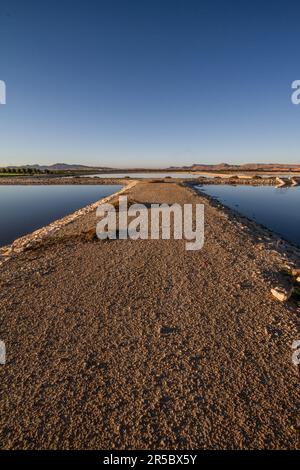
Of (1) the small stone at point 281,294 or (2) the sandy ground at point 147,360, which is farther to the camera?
(1) the small stone at point 281,294

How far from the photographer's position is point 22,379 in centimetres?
475

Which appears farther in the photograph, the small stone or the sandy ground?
the small stone

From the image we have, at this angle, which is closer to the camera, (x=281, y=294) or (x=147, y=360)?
(x=147, y=360)

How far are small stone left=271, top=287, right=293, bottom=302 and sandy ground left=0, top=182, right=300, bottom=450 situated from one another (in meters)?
0.24

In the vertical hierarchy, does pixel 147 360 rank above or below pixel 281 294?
below

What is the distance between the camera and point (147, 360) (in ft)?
17.0

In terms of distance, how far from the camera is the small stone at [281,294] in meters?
7.40

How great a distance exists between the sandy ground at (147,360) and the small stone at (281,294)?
0.24m

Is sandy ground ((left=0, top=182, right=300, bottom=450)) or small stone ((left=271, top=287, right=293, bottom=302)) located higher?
small stone ((left=271, top=287, right=293, bottom=302))

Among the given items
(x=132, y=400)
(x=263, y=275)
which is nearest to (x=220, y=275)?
(x=263, y=275)

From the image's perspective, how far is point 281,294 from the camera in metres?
7.43

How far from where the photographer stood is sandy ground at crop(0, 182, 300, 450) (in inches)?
152

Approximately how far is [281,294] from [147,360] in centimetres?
464
